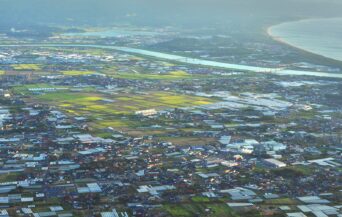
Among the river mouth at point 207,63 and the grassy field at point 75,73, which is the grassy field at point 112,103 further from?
the river mouth at point 207,63

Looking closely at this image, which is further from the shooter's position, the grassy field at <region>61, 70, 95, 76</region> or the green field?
the grassy field at <region>61, 70, 95, 76</region>

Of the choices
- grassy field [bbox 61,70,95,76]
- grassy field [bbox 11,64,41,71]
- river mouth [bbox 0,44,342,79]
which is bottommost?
river mouth [bbox 0,44,342,79]

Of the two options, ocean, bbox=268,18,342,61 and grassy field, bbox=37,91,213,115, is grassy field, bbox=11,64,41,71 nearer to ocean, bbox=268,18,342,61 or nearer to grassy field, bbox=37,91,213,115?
A: grassy field, bbox=37,91,213,115

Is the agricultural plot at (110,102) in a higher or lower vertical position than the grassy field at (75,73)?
higher

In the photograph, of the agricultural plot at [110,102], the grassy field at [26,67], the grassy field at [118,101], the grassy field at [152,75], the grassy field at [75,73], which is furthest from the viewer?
the grassy field at [26,67]

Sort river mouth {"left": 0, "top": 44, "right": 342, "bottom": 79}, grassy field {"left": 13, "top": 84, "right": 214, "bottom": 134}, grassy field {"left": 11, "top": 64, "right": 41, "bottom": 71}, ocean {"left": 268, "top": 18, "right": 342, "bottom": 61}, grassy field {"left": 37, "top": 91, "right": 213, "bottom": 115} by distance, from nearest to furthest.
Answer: grassy field {"left": 13, "top": 84, "right": 214, "bottom": 134} → grassy field {"left": 37, "top": 91, "right": 213, "bottom": 115} → grassy field {"left": 11, "top": 64, "right": 41, "bottom": 71} → river mouth {"left": 0, "top": 44, "right": 342, "bottom": 79} → ocean {"left": 268, "top": 18, "right": 342, "bottom": 61}

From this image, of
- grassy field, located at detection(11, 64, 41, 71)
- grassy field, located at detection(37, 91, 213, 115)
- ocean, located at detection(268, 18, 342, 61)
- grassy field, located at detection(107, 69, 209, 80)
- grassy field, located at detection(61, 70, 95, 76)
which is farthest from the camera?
ocean, located at detection(268, 18, 342, 61)

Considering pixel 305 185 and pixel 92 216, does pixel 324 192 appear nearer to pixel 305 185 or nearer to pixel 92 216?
pixel 305 185

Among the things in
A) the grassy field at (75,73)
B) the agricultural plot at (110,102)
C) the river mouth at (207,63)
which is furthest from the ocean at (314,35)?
the agricultural plot at (110,102)

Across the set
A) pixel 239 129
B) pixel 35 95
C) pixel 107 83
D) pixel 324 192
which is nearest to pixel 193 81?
pixel 107 83

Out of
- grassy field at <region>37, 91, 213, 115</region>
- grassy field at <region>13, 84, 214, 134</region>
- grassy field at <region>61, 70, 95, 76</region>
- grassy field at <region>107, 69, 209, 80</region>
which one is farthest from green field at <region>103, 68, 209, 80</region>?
grassy field at <region>37, 91, 213, 115</region>

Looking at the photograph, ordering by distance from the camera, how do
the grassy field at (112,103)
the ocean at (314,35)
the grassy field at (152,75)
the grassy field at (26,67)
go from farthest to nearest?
1. the ocean at (314,35)
2. the grassy field at (26,67)
3. the grassy field at (152,75)
4. the grassy field at (112,103)
